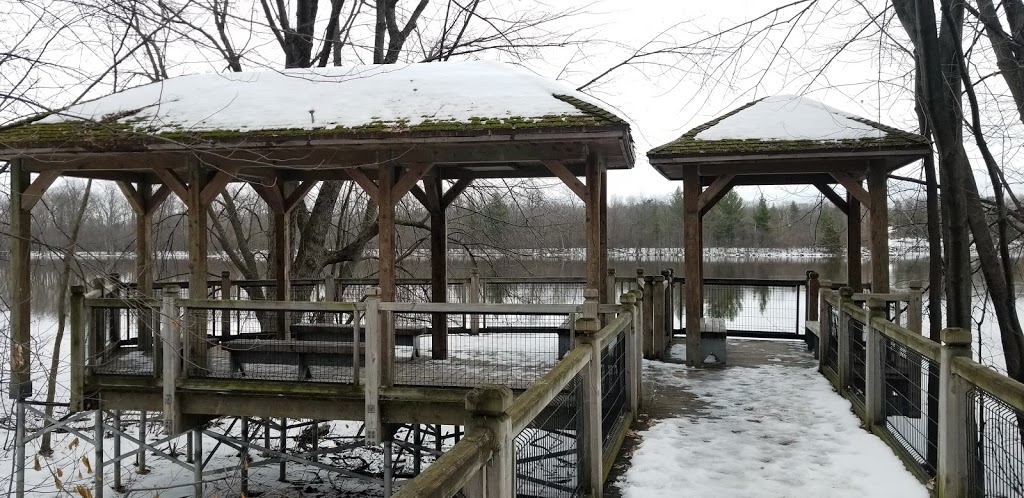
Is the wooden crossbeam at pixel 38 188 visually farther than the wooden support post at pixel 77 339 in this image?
Yes

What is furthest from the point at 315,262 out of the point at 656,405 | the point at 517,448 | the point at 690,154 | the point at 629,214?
the point at 629,214

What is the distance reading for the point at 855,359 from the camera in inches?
330

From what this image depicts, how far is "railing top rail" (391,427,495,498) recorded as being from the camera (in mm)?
2131

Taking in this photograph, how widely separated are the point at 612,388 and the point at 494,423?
3504 millimetres

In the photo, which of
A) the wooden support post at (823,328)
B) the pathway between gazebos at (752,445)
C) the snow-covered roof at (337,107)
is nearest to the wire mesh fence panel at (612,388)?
the pathway between gazebos at (752,445)

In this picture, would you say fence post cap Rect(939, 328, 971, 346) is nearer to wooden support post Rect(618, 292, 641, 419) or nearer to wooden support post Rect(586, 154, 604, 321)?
wooden support post Rect(618, 292, 641, 419)

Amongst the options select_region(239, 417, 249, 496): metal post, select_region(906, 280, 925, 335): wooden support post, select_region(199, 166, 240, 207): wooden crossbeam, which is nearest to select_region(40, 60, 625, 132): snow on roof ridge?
select_region(199, 166, 240, 207): wooden crossbeam

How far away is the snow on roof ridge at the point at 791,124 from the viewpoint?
35.1ft

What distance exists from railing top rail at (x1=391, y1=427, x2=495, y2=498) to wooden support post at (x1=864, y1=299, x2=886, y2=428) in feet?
16.8

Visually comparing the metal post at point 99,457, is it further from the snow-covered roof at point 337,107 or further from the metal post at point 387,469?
the metal post at point 387,469

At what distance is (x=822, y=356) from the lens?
1042cm

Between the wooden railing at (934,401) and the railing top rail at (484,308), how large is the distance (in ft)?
9.41

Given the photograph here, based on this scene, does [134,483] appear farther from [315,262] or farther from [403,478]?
[315,262]

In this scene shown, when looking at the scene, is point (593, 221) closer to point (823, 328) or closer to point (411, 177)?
point (411, 177)
